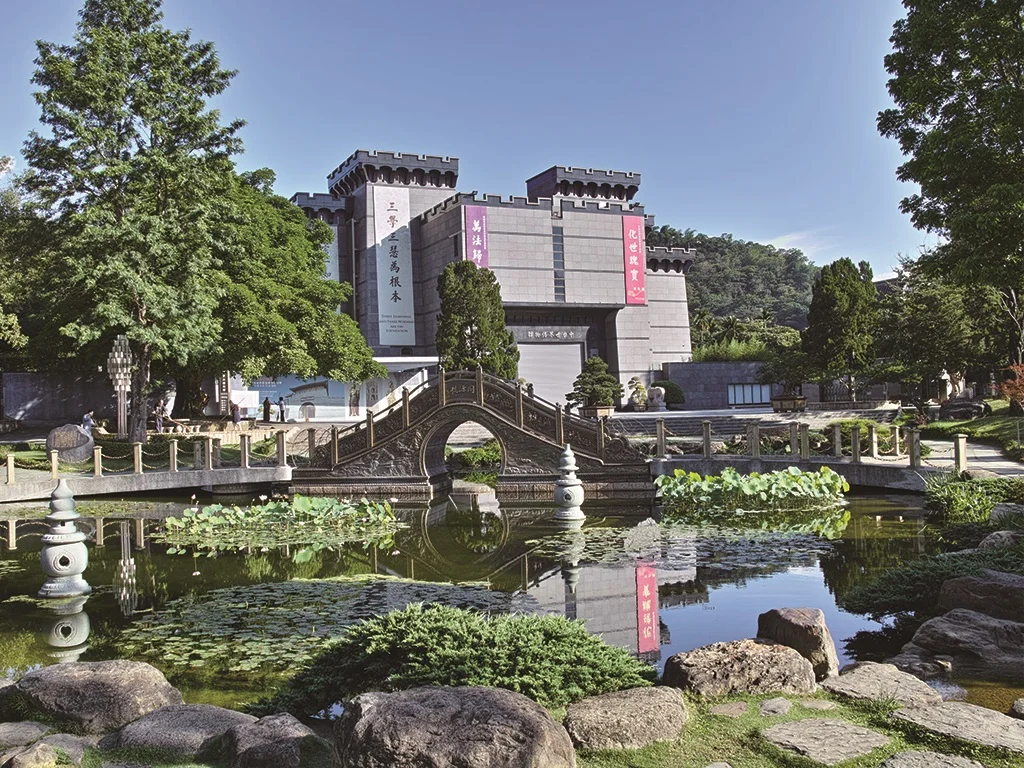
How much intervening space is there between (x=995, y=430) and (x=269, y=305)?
23.7 meters

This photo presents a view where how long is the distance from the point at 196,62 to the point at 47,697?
2522cm

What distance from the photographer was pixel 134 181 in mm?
25609

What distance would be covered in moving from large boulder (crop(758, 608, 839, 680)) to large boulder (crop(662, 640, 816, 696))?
41 cm

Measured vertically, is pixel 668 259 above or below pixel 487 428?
above

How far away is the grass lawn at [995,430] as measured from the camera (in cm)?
2134

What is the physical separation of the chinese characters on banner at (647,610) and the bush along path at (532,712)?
1.80 m

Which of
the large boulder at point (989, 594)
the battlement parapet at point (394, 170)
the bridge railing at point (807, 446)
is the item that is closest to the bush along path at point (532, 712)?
the large boulder at point (989, 594)

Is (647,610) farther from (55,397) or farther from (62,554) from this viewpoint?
(55,397)

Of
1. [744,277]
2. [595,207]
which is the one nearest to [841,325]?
[595,207]

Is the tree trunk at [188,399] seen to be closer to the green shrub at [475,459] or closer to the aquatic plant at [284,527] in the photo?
the green shrub at [475,459]

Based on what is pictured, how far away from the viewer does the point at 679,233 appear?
90938 mm

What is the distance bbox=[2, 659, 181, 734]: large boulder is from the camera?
566 cm

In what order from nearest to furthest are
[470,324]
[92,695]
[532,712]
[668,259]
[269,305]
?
[532,712]
[92,695]
[269,305]
[470,324]
[668,259]

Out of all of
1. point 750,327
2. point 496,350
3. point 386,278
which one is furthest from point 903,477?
point 750,327
